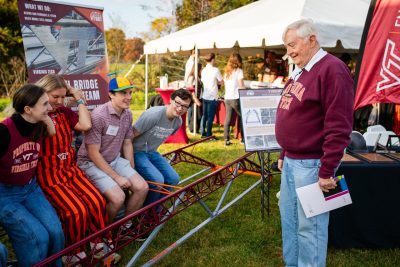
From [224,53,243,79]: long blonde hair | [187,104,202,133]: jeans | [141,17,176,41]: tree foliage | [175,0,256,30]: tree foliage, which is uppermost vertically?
[175,0,256,30]: tree foliage

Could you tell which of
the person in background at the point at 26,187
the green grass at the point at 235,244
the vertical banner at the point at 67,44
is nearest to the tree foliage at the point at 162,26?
the vertical banner at the point at 67,44

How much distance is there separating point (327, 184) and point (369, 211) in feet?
4.06

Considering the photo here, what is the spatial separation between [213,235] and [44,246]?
1673 mm

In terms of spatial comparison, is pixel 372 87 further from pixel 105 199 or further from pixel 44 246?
pixel 44 246

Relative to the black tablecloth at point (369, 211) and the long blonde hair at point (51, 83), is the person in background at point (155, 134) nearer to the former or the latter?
the long blonde hair at point (51, 83)

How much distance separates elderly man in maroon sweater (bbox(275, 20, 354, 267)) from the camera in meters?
1.92

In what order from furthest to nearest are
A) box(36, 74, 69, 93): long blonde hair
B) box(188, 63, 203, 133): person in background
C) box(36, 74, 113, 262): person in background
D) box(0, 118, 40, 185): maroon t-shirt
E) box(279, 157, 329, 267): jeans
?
box(188, 63, 203, 133): person in background → box(36, 74, 69, 93): long blonde hair → box(36, 74, 113, 262): person in background → box(0, 118, 40, 185): maroon t-shirt → box(279, 157, 329, 267): jeans

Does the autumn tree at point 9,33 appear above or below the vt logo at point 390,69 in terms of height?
above

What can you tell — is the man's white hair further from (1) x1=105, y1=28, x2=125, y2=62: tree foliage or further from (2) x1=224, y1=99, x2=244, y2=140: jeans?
(1) x1=105, y1=28, x2=125, y2=62: tree foliage

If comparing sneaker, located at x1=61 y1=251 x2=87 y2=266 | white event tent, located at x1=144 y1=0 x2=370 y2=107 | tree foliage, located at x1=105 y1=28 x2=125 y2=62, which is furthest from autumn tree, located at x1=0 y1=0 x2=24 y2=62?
sneaker, located at x1=61 y1=251 x2=87 y2=266

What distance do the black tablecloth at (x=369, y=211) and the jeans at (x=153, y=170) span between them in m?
1.59

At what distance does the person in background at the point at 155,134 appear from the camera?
3527 mm

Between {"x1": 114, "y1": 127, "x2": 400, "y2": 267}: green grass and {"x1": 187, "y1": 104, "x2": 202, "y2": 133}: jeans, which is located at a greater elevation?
{"x1": 187, "y1": 104, "x2": 202, "y2": 133}: jeans

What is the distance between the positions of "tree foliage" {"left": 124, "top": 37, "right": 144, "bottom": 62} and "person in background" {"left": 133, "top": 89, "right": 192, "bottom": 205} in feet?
55.8
